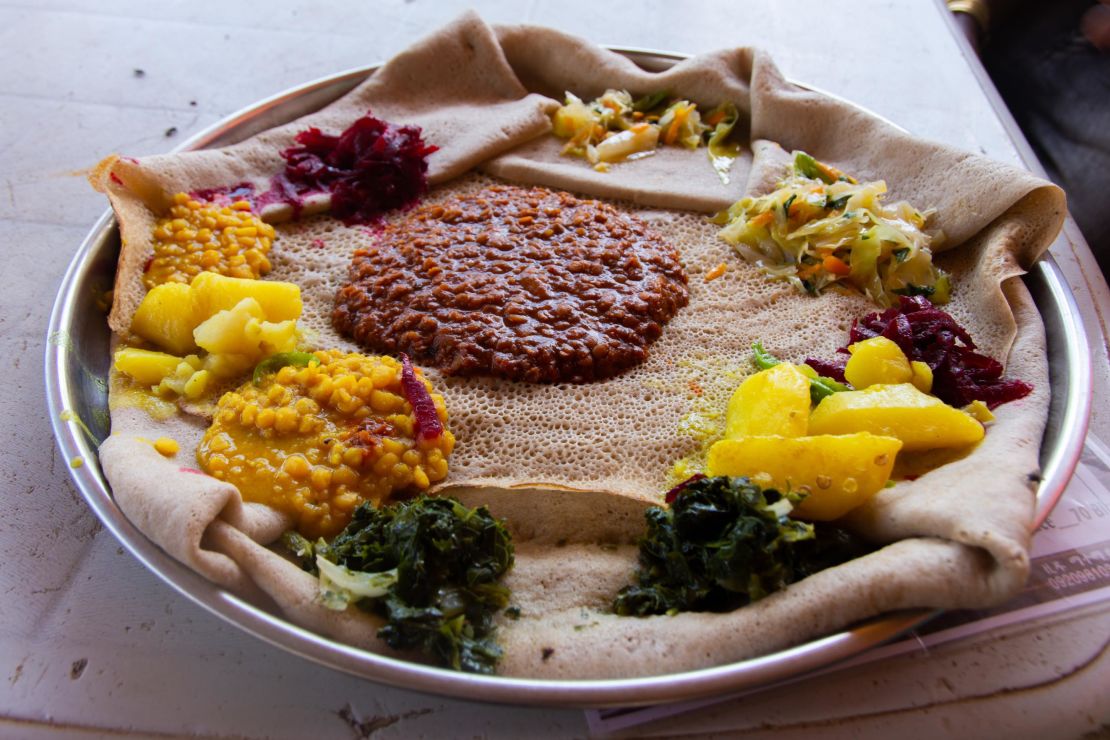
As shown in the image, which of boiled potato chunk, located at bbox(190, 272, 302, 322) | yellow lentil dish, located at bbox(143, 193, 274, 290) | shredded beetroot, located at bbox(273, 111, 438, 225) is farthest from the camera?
shredded beetroot, located at bbox(273, 111, 438, 225)

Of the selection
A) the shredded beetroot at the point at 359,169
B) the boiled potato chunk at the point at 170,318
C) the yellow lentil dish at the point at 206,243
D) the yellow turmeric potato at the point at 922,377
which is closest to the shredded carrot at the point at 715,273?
the yellow turmeric potato at the point at 922,377

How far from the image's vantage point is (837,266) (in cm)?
309

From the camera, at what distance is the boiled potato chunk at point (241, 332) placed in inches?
106

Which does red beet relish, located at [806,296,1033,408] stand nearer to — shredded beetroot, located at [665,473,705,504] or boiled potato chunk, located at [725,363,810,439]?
boiled potato chunk, located at [725,363,810,439]

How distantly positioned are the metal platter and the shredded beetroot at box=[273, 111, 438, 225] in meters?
0.43

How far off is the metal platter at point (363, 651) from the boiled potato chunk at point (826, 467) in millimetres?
359

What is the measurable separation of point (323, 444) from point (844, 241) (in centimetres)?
210

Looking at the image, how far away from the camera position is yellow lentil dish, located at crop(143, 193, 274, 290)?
307 cm

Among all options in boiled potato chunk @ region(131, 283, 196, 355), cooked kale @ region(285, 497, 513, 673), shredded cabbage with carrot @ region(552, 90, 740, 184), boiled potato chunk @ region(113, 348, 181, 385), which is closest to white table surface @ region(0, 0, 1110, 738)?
cooked kale @ region(285, 497, 513, 673)

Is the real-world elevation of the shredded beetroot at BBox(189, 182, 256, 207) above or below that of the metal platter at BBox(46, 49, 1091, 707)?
above

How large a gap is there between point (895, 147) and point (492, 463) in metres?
2.31

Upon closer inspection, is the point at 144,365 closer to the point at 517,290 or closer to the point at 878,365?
the point at 517,290

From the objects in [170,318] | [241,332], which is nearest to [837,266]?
[241,332]

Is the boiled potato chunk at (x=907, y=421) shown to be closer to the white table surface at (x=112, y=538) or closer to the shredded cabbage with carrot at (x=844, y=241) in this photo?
the white table surface at (x=112, y=538)
